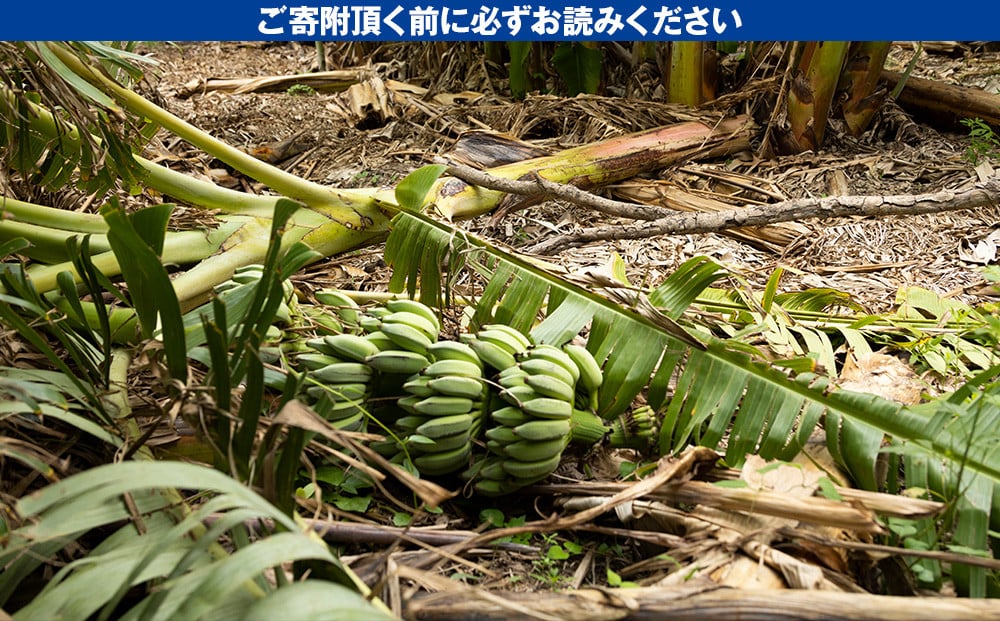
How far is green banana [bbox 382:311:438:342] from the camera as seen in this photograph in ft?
4.25

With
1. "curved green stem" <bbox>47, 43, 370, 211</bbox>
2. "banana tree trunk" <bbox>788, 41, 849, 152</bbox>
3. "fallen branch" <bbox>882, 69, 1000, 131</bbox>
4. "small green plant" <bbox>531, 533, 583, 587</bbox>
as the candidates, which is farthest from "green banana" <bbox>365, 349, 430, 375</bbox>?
"fallen branch" <bbox>882, 69, 1000, 131</bbox>

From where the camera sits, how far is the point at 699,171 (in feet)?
10.7

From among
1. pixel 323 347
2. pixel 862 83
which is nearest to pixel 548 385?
pixel 323 347

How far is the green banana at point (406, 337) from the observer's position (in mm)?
1259

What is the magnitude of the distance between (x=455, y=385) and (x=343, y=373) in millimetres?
196

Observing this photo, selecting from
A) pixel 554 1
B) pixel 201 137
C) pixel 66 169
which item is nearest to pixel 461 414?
pixel 66 169

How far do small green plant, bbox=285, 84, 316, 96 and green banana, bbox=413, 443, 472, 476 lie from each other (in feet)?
12.1

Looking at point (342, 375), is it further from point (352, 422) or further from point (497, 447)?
point (497, 447)

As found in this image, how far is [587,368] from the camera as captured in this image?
→ 1.35 meters

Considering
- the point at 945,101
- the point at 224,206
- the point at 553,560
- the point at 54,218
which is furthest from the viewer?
the point at 945,101

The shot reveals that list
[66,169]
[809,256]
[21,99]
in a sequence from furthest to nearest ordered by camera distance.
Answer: [809,256] → [66,169] → [21,99]

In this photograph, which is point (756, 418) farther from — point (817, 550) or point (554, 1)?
point (554, 1)

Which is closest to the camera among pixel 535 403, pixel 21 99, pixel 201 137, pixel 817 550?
pixel 817 550

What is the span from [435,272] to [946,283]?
1626mm
